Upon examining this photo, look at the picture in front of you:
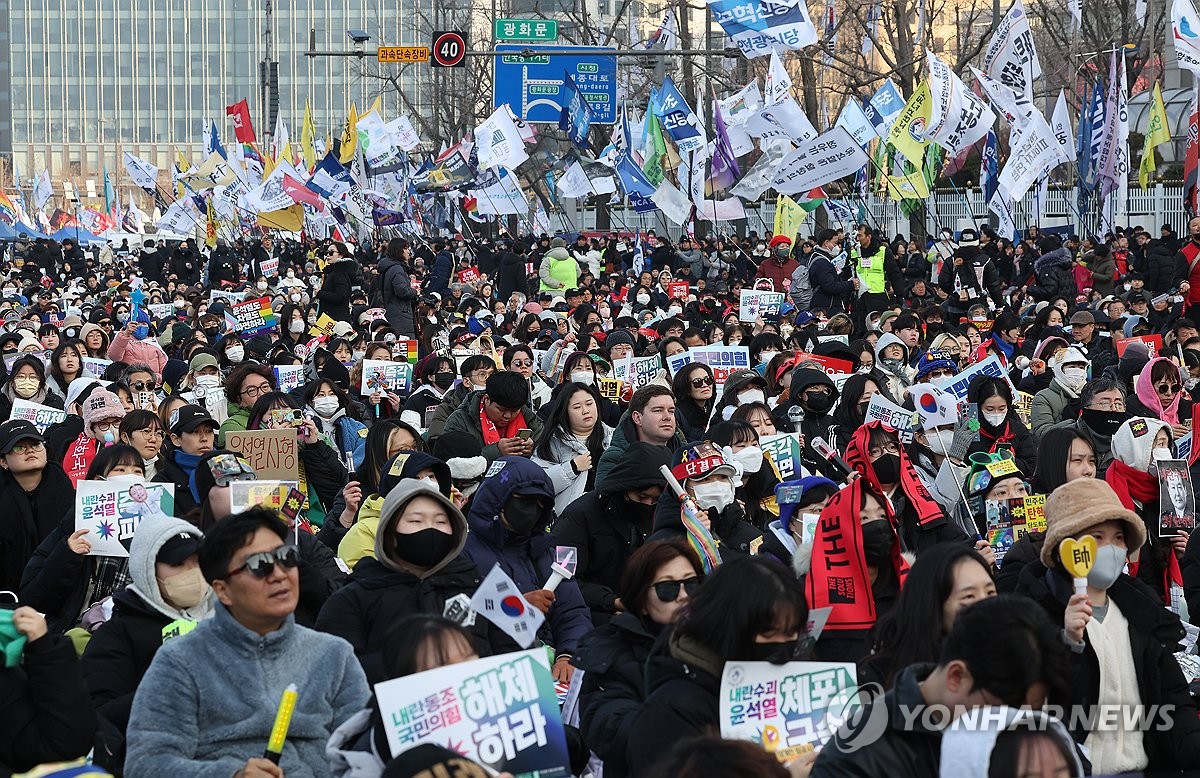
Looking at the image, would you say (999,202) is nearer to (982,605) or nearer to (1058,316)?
(1058,316)

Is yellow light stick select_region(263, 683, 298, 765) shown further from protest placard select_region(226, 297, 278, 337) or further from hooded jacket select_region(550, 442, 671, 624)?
protest placard select_region(226, 297, 278, 337)

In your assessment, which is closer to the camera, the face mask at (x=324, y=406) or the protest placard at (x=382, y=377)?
the face mask at (x=324, y=406)

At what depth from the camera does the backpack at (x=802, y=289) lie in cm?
2164

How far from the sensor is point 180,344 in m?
17.7

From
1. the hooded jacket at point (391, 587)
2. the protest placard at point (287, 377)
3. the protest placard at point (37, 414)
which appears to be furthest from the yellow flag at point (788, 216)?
the hooded jacket at point (391, 587)

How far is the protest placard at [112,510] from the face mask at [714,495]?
6.83 ft

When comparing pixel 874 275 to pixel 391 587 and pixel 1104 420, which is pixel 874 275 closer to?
pixel 1104 420

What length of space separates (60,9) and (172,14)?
8735mm

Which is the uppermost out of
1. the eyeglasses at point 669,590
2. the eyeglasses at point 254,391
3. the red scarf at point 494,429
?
the eyeglasses at point 254,391

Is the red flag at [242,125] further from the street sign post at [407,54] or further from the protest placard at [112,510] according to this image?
the protest placard at [112,510]

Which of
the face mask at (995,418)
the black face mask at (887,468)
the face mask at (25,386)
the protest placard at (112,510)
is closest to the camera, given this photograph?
the protest placard at (112,510)

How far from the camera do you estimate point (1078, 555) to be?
500 centimetres

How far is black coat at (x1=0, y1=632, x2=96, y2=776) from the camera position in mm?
4414

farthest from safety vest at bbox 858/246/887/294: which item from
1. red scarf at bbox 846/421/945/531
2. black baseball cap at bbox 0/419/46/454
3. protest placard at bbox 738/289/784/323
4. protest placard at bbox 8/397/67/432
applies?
black baseball cap at bbox 0/419/46/454
